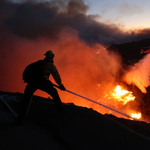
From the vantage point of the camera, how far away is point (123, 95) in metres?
22.2

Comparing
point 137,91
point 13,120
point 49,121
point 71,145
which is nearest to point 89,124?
point 71,145

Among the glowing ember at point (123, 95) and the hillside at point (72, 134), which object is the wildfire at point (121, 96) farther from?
the hillside at point (72, 134)

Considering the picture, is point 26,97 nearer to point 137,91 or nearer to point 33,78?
point 33,78

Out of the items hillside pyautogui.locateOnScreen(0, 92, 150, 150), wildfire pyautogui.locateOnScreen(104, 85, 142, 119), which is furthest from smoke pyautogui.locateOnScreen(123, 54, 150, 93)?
hillside pyautogui.locateOnScreen(0, 92, 150, 150)

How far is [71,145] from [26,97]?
153cm

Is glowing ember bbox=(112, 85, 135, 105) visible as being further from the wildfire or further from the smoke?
the smoke

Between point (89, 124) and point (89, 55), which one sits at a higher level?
point (89, 55)

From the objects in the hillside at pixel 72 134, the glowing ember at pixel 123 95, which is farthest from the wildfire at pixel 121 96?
the hillside at pixel 72 134

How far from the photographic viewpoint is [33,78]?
299 centimetres

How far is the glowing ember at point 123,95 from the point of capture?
2120 centimetres

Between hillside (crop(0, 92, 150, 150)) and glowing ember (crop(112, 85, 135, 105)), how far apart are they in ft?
65.1

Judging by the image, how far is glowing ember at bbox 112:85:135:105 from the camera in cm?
2120

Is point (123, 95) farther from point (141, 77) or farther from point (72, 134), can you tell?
point (72, 134)

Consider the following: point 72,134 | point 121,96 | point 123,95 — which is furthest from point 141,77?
point 72,134
